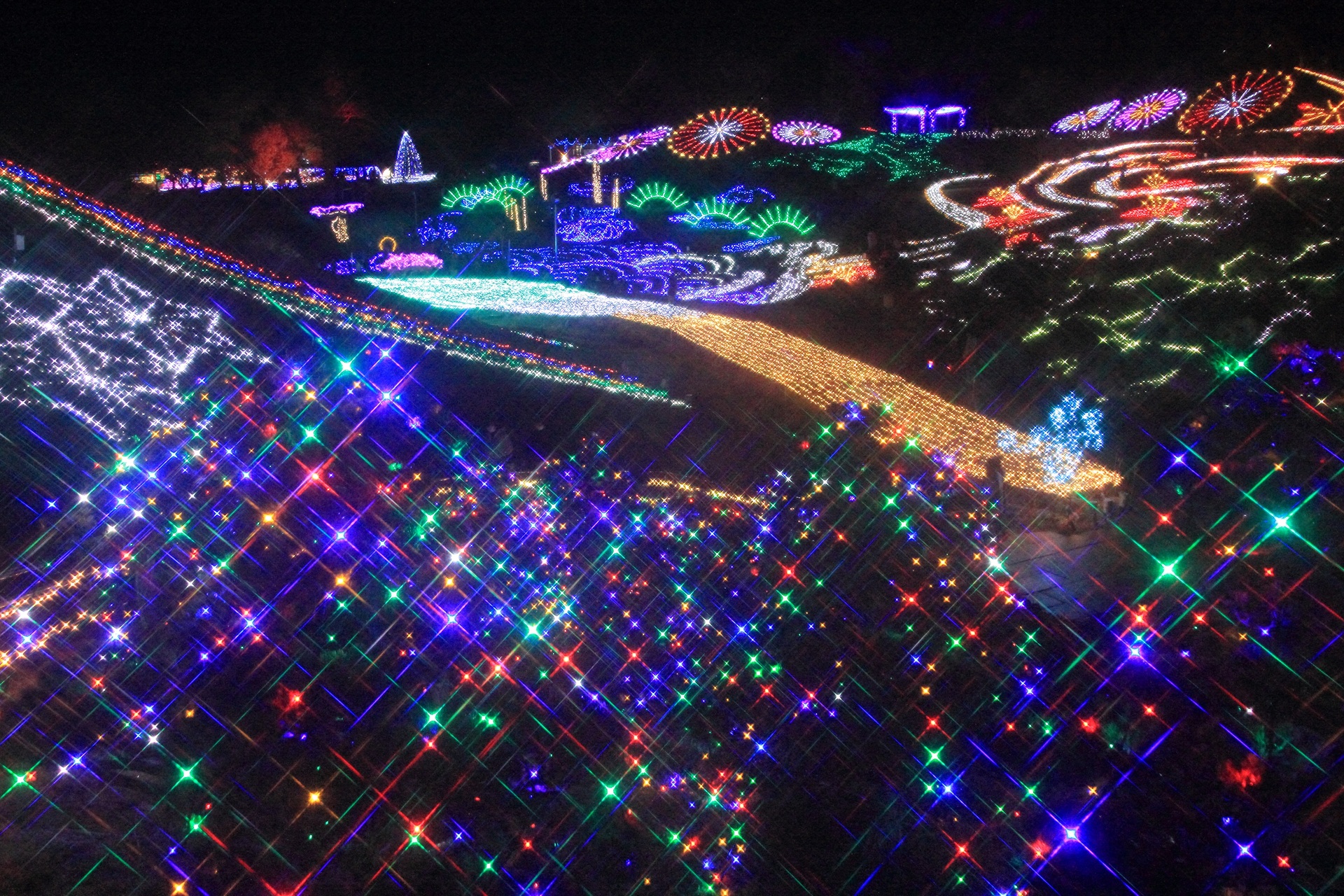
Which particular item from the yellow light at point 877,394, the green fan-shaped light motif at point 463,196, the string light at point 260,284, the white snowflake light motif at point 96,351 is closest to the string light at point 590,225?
the green fan-shaped light motif at point 463,196

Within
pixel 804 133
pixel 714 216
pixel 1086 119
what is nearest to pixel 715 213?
pixel 714 216

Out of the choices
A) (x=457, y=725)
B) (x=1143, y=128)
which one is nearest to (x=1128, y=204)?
(x=1143, y=128)

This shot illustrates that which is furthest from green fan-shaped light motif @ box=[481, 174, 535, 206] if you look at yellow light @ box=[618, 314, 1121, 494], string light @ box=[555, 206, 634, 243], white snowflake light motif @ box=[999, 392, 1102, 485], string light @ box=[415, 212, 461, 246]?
white snowflake light motif @ box=[999, 392, 1102, 485]

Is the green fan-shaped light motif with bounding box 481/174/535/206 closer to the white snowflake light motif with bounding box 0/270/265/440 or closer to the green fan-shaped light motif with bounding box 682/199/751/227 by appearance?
the green fan-shaped light motif with bounding box 682/199/751/227

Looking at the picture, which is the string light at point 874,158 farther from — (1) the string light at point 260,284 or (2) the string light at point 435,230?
(1) the string light at point 260,284

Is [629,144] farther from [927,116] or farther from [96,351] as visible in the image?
[96,351]
